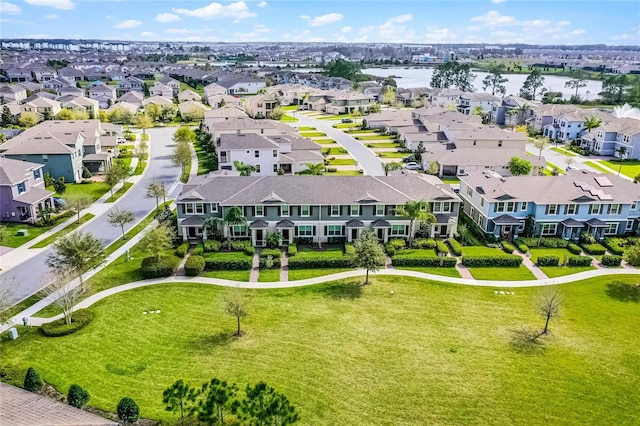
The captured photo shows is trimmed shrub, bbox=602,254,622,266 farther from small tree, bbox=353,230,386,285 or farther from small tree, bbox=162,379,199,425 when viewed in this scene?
small tree, bbox=162,379,199,425

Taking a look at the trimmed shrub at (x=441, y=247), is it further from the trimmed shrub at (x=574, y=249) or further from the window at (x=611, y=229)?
the window at (x=611, y=229)

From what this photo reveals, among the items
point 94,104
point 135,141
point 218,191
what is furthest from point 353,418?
point 94,104

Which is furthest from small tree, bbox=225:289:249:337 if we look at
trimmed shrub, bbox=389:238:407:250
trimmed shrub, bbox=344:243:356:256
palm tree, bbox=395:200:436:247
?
palm tree, bbox=395:200:436:247

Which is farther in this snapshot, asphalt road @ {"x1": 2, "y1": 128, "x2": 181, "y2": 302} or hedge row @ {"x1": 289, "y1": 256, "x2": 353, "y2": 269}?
hedge row @ {"x1": 289, "y1": 256, "x2": 353, "y2": 269}

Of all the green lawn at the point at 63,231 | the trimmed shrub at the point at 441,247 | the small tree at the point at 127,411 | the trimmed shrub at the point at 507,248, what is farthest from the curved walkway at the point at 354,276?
the small tree at the point at 127,411

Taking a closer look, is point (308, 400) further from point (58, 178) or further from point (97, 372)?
point (58, 178)

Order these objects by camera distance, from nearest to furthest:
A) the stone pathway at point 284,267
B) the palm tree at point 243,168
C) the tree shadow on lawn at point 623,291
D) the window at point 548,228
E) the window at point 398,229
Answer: the tree shadow on lawn at point 623,291, the stone pathway at point 284,267, the window at point 398,229, the window at point 548,228, the palm tree at point 243,168

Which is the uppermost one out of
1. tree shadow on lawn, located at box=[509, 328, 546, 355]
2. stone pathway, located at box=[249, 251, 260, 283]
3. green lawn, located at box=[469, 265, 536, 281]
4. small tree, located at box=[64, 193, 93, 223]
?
A: small tree, located at box=[64, 193, 93, 223]
